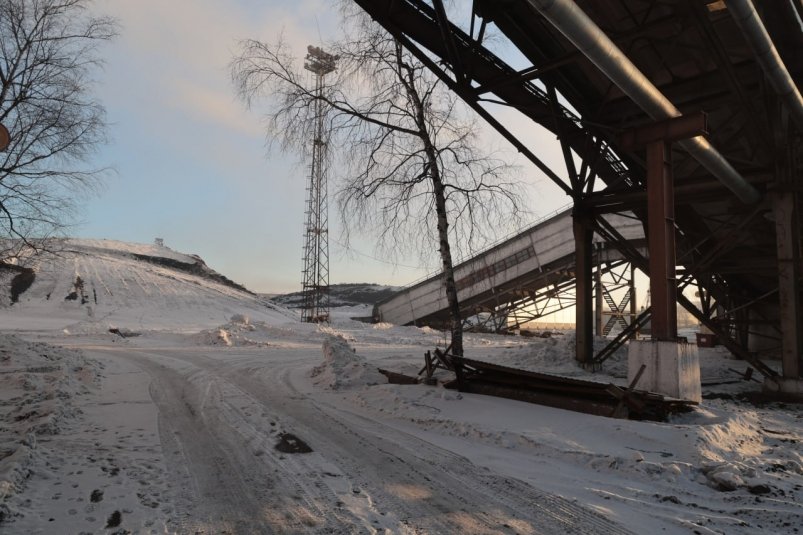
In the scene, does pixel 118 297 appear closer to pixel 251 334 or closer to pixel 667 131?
pixel 251 334

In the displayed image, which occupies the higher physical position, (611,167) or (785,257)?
(611,167)

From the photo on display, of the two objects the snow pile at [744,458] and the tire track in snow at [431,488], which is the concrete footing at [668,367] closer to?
the snow pile at [744,458]

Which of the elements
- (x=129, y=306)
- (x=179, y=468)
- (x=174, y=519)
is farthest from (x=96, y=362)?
(x=129, y=306)

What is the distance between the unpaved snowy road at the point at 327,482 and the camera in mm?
3625

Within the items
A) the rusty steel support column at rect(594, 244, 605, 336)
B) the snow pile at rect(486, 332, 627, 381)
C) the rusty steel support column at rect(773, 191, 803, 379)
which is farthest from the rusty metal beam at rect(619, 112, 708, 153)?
the rusty steel support column at rect(594, 244, 605, 336)

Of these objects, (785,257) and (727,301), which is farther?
(727,301)

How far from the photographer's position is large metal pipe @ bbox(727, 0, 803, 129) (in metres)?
5.94

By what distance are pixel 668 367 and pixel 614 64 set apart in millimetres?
4778

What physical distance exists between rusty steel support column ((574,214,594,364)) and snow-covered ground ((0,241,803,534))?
3601 mm

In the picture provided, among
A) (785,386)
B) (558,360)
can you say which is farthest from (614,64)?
(558,360)

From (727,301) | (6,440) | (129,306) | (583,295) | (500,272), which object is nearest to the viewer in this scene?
(6,440)

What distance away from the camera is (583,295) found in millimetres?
13180

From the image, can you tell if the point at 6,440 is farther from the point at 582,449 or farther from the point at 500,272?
the point at 500,272

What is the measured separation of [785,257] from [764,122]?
9.95ft
